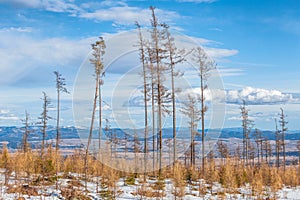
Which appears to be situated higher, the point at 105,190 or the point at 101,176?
the point at 101,176

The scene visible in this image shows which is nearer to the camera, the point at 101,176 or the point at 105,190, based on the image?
the point at 105,190

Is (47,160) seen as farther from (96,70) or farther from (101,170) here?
(96,70)

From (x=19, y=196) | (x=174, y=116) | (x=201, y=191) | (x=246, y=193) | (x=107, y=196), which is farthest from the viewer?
(x=174, y=116)

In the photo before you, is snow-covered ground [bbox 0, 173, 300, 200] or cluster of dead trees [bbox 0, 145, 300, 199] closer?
snow-covered ground [bbox 0, 173, 300, 200]

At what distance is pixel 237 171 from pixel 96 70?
1128 cm

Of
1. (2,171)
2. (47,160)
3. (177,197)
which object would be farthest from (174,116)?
(2,171)

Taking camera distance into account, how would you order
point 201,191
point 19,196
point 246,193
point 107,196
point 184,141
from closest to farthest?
1. point 19,196
2. point 107,196
3. point 201,191
4. point 246,193
5. point 184,141

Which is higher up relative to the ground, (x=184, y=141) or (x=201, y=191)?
(x=184, y=141)

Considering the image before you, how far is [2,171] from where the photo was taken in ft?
57.1

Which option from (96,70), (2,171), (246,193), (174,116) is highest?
(96,70)

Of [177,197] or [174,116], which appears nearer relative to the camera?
[177,197]

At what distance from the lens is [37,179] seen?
16.3 m

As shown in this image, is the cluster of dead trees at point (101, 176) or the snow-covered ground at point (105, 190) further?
the cluster of dead trees at point (101, 176)

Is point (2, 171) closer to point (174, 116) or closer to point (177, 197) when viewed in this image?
point (177, 197)
